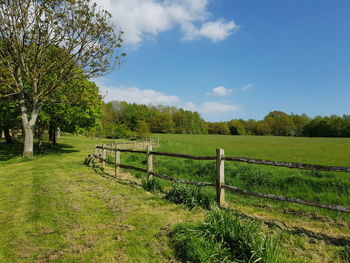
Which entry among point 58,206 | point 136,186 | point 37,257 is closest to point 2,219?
point 58,206

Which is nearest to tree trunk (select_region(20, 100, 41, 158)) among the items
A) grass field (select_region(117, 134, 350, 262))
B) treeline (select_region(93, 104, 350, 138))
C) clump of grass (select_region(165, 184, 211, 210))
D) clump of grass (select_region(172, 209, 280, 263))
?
grass field (select_region(117, 134, 350, 262))

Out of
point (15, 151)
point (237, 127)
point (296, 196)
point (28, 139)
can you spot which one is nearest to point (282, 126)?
point (237, 127)

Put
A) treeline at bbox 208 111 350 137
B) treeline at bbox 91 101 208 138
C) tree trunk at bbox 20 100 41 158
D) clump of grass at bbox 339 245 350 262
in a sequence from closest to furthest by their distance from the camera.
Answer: clump of grass at bbox 339 245 350 262 → tree trunk at bbox 20 100 41 158 → treeline at bbox 91 101 208 138 → treeline at bbox 208 111 350 137

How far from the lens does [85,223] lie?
17.0ft

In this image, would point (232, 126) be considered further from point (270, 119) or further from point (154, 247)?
point (154, 247)

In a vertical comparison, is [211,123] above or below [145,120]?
above

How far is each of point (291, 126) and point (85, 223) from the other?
130 meters

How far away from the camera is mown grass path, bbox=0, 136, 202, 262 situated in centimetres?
390

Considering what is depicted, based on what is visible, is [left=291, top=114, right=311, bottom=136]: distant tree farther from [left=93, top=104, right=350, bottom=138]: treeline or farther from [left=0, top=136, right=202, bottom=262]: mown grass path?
[left=0, top=136, right=202, bottom=262]: mown grass path

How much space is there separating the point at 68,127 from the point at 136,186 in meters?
17.4

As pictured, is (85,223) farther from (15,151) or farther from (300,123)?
(300,123)

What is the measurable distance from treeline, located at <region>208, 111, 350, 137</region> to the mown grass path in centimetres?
10905

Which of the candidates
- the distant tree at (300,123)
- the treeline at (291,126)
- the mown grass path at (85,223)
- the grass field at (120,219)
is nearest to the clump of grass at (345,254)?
the grass field at (120,219)

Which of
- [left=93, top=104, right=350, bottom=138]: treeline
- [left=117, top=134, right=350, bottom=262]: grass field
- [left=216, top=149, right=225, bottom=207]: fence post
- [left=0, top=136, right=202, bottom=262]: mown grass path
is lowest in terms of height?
[left=117, top=134, right=350, bottom=262]: grass field
